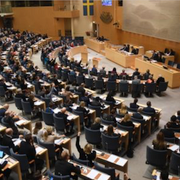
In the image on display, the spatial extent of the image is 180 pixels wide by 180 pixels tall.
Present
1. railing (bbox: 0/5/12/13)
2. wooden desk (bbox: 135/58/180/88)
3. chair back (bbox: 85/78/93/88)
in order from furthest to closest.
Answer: railing (bbox: 0/5/12/13) → wooden desk (bbox: 135/58/180/88) → chair back (bbox: 85/78/93/88)

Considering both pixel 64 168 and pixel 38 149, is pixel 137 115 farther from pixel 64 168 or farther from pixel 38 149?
pixel 64 168

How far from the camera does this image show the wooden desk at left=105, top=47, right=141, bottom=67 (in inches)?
749

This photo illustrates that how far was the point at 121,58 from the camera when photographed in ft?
64.1

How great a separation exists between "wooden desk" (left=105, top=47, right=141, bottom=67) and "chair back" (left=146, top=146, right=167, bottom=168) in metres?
12.9

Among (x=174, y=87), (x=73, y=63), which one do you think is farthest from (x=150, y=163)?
(x=73, y=63)

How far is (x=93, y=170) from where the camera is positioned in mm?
5770

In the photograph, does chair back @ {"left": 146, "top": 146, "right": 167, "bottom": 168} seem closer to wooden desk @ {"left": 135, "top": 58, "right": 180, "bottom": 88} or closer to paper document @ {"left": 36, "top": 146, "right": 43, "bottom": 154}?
paper document @ {"left": 36, "top": 146, "right": 43, "bottom": 154}

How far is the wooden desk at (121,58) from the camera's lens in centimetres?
1903

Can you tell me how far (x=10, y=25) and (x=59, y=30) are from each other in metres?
7.00

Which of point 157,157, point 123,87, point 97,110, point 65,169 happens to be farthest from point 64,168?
point 123,87

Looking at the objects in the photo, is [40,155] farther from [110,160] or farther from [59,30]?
[59,30]

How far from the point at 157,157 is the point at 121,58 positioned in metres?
13.6

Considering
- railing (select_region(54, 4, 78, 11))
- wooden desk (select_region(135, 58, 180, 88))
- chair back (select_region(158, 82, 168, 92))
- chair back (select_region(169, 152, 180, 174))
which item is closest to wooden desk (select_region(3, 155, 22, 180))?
chair back (select_region(169, 152, 180, 174))

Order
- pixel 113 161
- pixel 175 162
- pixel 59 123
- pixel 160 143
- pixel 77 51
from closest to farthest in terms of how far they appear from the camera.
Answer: pixel 113 161 < pixel 175 162 < pixel 160 143 < pixel 59 123 < pixel 77 51
